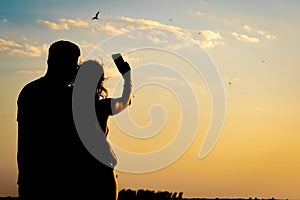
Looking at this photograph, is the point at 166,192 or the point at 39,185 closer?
the point at 39,185

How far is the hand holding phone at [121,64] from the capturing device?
26.9 feet

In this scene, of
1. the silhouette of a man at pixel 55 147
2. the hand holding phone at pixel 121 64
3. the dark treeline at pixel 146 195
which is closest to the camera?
the silhouette of a man at pixel 55 147

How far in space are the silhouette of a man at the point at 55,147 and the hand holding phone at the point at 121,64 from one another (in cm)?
52

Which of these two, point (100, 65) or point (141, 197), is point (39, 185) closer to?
point (100, 65)

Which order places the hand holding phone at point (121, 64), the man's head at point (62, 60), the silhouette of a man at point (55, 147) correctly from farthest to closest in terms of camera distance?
1. the hand holding phone at point (121, 64)
2. the man's head at point (62, 60)
3. the silhouette of a man at point (55, 147)

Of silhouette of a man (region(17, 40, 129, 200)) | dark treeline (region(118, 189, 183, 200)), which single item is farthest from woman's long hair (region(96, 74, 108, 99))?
dark treeline (region(118, 189, 183, 200))

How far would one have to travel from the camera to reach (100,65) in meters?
7.94

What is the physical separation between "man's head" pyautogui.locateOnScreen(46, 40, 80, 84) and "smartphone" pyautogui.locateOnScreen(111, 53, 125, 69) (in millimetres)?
485

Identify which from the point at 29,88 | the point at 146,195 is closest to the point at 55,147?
the point at 29,88

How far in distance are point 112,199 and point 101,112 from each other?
35.2 inches

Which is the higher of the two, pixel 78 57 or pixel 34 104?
pixel 78 57

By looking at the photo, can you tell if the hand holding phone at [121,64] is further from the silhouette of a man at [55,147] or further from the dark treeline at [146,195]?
the dark treeline at [146,195]

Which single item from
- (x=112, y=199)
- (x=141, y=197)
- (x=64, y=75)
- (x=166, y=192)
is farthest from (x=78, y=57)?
(x=166, y=192)

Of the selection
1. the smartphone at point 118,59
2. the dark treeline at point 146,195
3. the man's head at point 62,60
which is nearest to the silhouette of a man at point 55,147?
the man's head at point 62,60
